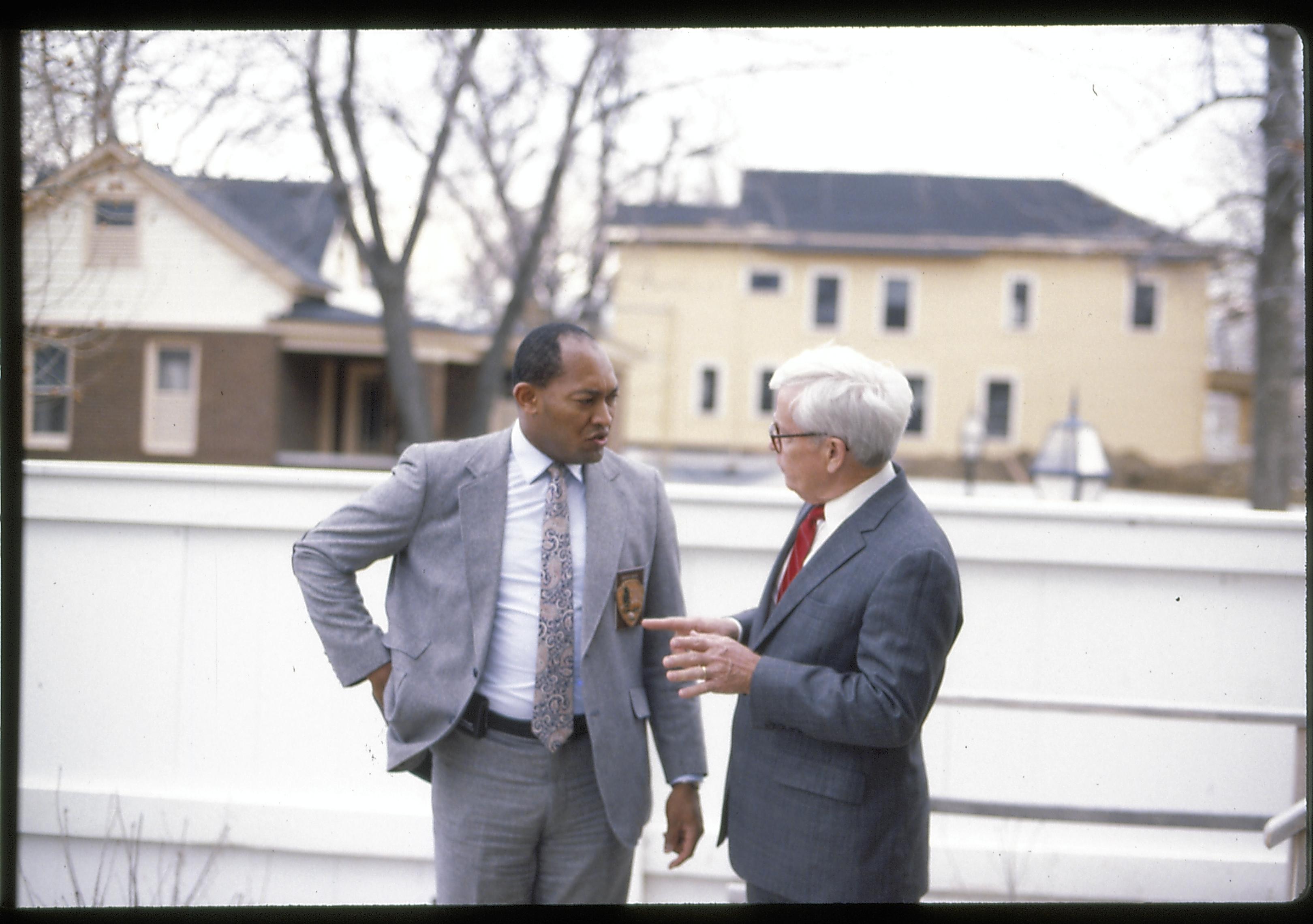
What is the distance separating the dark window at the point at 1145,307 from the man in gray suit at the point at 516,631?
25442mm

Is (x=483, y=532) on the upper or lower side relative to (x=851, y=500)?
lower

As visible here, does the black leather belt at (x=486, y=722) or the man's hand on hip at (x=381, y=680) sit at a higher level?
the man's hand on hip at (x=381, y=680)

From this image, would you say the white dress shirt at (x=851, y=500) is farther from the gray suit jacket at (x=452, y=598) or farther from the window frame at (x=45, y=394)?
the window frame at (x=45, y=394)

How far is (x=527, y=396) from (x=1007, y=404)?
92.4 feet

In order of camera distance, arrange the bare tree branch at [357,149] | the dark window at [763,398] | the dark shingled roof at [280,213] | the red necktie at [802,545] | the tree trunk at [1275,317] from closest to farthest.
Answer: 1. the red necktie at [802,545]
2. the dark shingled roof at [280,213]
3. the tree trunk at [1275,317]
4. the bare tree branch at [357,149]
5. the dark window at [763,398]

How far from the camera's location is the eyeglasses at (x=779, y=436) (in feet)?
6.77

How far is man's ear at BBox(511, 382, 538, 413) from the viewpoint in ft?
7.54

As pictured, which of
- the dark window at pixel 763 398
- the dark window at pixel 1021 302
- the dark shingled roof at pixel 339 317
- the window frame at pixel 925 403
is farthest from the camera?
the window frame at pixel 925 403

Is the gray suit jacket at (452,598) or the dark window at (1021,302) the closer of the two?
the gray suit jacket at (452,598)

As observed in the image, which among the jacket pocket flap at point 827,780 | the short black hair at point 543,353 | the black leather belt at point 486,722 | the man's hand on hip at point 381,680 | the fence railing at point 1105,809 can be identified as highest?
the short black hair at point 543,353

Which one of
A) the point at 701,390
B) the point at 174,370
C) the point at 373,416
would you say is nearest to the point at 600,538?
the point at 174,370

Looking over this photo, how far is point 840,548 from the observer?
207cm

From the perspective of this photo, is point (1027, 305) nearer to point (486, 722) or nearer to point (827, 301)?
point (827, 301)

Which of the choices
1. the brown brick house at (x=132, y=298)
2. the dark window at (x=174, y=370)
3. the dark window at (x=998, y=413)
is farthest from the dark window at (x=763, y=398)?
the dark window at (x=174, y=370)
